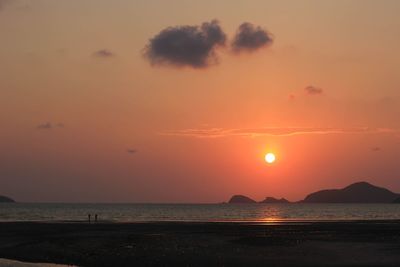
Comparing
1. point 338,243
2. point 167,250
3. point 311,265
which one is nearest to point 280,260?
point 311,265

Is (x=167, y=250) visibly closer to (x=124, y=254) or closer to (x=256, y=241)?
(x=124, y=254)

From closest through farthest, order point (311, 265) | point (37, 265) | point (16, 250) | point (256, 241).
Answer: point (311, 265), point (37, 265), point (16, 250), point (256, 241)

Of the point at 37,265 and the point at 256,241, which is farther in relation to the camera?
the point at 256,241

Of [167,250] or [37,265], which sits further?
[167,250]

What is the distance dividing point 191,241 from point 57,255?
14.1m

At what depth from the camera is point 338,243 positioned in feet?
171

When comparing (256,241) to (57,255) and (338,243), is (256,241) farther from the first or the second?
(57,255)

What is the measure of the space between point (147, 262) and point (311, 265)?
1039 centimetres

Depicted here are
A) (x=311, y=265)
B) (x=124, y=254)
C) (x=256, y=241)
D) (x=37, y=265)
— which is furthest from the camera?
(x=256, y=241)

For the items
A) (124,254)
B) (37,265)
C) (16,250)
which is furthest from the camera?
(16,250)

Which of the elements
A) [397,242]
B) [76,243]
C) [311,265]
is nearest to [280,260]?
[311,265]

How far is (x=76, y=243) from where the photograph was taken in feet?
177

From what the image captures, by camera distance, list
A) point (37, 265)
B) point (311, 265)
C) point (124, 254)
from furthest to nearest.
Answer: point (124, 254)
point (37, 265)
point (311, 265)

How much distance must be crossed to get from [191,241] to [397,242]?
18343 mm
